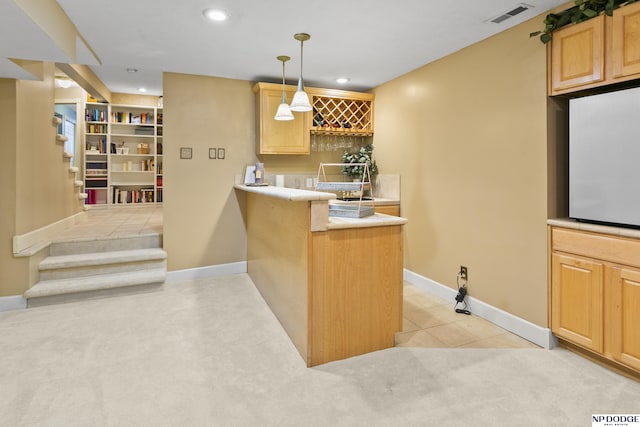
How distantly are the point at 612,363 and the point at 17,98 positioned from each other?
199 inches

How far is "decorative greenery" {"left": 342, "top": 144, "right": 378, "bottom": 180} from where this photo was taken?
A: 181 inches

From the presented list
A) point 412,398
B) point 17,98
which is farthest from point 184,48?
point 412,398

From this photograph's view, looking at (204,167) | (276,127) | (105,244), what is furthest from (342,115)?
(105,244)

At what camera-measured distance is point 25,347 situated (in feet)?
8.30

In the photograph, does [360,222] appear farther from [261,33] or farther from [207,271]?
[207,271]

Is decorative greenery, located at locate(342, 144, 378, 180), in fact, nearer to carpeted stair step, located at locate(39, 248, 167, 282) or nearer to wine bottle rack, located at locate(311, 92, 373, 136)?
wine bottle rack, located at locate(311, 92, 373, 136)

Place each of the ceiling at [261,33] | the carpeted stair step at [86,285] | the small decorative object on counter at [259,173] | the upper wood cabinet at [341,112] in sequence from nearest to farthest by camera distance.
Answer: the ceiling at [261,33], the carpeted stair step at [86,285], the small decorative object on counter at [259,173], the upper wood cabinet at [341,112]

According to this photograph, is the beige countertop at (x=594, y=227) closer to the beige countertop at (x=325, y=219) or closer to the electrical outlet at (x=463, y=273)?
the electrical outlet at (x=463, y=273)

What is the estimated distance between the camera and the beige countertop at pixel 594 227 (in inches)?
79.5

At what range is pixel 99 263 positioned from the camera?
12.1 ft

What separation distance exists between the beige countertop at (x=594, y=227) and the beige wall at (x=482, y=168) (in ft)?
0.38

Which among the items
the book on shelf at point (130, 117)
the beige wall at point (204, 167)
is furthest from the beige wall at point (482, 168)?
the book on shelf at point (130, 117)

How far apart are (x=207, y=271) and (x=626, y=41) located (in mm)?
4178

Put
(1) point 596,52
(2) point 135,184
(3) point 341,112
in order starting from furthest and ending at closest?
(2) point 135,184, (3) point 341,112, (1) point 596,52
